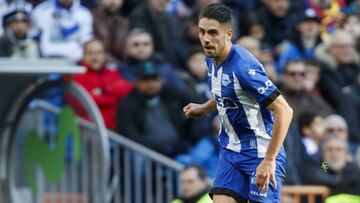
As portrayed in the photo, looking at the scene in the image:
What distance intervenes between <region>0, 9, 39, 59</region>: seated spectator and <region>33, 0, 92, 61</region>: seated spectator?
273 millimetres

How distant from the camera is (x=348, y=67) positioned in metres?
15.4

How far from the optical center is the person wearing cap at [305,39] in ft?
49.5

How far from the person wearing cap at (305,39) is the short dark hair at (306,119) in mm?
1351

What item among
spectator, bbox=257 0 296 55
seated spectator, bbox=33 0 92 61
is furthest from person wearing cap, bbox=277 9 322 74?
seated spectator, bbox=33 0 92 61

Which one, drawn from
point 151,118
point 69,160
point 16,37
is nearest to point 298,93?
point 151,118

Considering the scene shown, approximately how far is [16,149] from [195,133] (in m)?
2.01

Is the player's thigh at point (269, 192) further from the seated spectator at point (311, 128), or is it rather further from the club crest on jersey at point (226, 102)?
the seated spectator at point (311, 128)

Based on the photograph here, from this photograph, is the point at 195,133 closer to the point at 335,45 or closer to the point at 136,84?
the point at 136,84

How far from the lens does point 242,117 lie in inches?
331

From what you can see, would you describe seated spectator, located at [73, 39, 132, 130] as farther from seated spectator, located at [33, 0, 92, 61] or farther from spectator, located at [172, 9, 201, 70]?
spectator, located at [172, 9, 201, 70]

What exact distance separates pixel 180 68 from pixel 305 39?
2.02 metres

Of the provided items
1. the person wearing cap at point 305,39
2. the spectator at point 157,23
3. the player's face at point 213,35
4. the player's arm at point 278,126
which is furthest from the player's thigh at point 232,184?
the person wearing cap at point 305,39

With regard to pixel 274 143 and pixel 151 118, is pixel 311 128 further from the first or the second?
pixel 274 143

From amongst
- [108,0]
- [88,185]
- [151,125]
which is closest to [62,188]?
[88,185]
